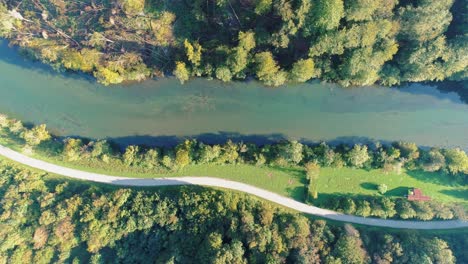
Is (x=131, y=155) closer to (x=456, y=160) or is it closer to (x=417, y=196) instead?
(x=417, y=196)

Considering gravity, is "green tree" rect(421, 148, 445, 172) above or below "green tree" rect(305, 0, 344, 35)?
below

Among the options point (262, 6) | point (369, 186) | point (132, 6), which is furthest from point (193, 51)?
point (369, 186)

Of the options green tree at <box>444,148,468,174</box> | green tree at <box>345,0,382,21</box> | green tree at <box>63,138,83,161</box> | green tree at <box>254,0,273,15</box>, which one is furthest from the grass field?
green tree at <box>254,0,273,15</box>

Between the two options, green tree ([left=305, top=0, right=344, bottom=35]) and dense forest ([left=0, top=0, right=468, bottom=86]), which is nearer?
green tree ([left=305, top=0, right=344, bottom=35])

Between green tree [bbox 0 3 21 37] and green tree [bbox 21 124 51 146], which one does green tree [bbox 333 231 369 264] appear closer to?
green tree [bbox 21 124 51 146]

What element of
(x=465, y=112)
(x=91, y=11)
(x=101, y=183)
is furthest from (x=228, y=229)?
(x=465, y=112)

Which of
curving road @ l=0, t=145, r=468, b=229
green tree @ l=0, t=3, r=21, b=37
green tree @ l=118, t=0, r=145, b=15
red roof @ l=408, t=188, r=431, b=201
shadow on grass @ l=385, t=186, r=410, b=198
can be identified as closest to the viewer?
green tree @ l=118, t=0, r=145, b=15

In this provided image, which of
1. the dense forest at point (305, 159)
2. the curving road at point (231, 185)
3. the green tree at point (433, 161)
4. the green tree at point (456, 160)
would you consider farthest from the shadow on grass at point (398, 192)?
the green tree at point (456, 160)

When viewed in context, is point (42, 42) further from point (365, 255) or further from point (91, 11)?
point (365, 255)
